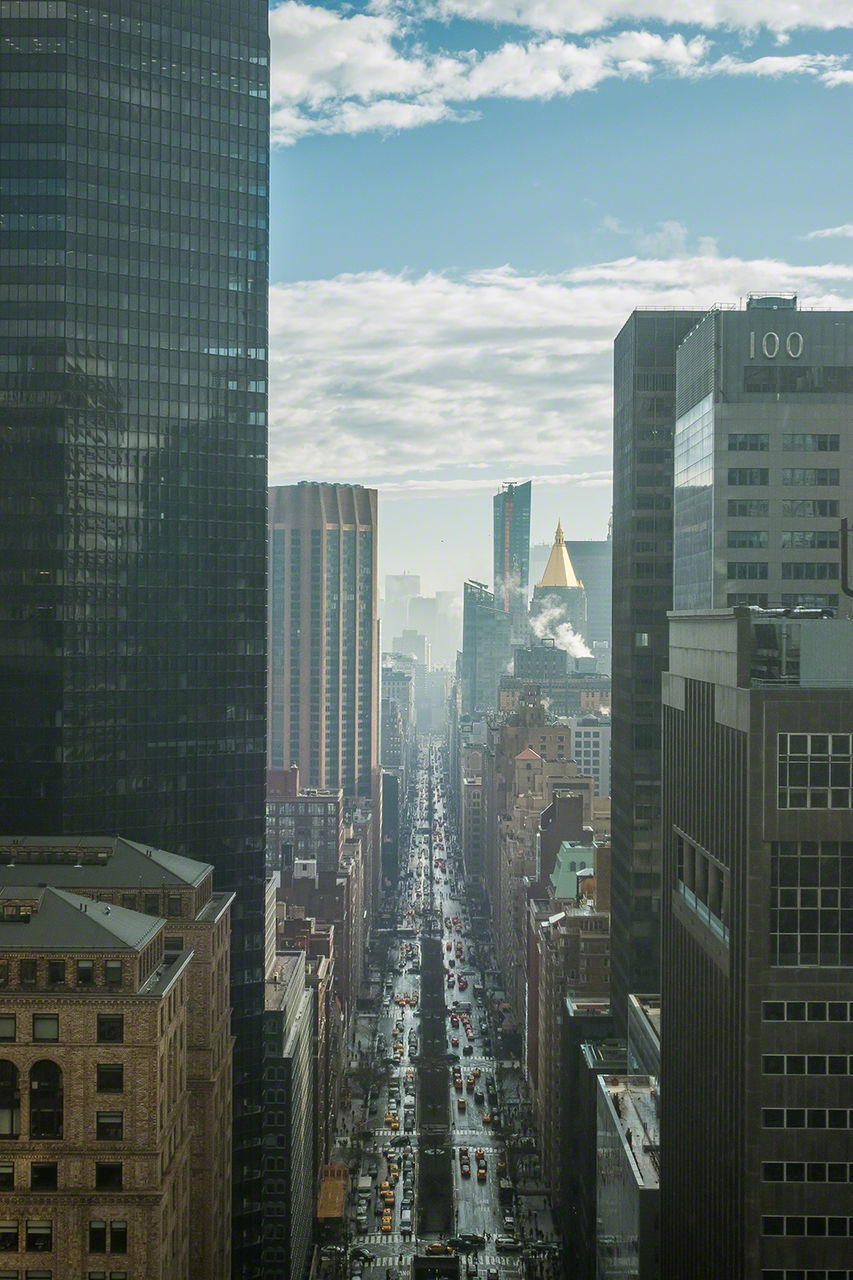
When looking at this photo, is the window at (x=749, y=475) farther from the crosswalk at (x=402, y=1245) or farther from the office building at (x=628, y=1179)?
the crosswalk at (x=402, y=1245)

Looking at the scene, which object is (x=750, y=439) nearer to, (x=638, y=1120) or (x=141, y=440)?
(x=638, y=1120)

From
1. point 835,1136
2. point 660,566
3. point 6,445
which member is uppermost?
point 6,445

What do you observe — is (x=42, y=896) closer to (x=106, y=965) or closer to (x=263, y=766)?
(x=106, y=965)

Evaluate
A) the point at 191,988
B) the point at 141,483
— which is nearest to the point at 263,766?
the point at 141,483

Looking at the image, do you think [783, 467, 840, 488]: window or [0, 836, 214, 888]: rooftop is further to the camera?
[783, 467, 840, 488]: window

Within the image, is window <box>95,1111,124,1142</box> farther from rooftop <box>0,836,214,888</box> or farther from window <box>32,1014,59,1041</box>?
rooftop <box>0,836,214,888</box>

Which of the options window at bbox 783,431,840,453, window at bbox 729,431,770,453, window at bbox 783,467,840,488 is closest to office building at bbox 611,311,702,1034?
window at bbox 783,467,840,488
